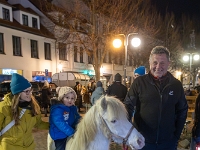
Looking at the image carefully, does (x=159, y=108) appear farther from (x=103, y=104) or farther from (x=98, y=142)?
(x=98, y=142)

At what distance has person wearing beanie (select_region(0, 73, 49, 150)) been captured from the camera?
2508mm

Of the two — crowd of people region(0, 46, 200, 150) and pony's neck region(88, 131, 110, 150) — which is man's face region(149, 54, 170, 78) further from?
pony's neck region(88, 131, 110, 150)

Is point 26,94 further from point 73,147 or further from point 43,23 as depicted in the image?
point 43,23

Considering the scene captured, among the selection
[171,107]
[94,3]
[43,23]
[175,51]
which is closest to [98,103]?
[171,107]

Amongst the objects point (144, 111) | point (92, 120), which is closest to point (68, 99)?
point (92, 120)

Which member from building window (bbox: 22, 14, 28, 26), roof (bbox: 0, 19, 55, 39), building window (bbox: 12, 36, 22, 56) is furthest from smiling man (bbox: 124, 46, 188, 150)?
building window (bbox: 22, 14, 28, 26)

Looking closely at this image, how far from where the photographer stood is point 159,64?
7.57ft

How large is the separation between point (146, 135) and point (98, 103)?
72 cm

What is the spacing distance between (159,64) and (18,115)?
1.81 meters

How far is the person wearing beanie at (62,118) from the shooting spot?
2.66m

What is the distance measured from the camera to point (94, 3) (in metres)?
11.7

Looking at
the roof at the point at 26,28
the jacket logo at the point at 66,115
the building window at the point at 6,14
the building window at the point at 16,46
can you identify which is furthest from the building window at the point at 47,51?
the jacket logo at the point at 66,115

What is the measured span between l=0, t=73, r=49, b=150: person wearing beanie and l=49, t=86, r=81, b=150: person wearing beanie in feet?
0.87

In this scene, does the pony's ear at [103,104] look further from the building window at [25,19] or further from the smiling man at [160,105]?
the building window at [25,19]
